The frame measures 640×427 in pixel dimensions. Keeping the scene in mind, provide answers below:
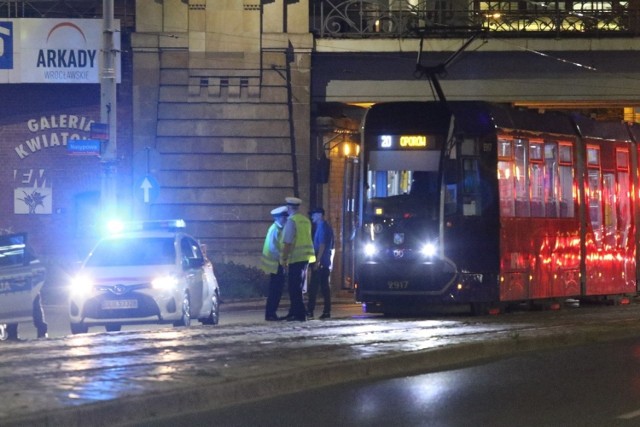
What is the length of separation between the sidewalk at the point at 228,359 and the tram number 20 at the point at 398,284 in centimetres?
159

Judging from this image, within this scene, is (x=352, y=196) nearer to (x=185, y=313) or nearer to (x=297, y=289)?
(x=297, y=289)

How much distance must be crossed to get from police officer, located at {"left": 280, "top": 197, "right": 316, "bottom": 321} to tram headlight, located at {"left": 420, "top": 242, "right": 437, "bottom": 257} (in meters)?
1.80

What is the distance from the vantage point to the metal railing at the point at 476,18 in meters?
32.1

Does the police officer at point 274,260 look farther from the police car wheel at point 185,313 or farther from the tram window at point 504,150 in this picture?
the tram window at point 504,150

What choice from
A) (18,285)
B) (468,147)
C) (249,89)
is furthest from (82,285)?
(249,89)

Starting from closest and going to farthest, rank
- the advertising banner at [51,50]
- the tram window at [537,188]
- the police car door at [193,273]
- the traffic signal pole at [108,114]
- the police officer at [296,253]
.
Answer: the police officer at [296,253] < the police car door at [193,273] < the tram window at [537,188] < the traffic signal pole at [108,114] < the advertising banner at [51,50]

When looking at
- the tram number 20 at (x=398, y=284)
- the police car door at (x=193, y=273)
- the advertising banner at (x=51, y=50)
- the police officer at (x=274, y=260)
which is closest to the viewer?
the police officer at (x=274, y=260)

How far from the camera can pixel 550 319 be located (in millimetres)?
19312

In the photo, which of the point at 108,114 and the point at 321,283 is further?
the point at 108,114

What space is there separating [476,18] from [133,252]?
1569 centimetres

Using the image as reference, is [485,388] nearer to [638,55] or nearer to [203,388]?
[203,388]

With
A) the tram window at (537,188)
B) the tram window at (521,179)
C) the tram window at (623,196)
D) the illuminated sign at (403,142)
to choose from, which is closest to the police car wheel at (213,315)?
the illuminated sign at (403,142)

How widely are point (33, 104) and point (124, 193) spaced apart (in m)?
3.28

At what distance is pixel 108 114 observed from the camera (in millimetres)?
25453
